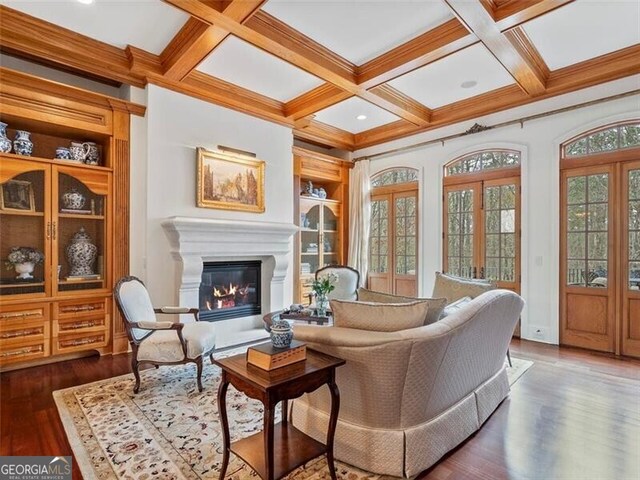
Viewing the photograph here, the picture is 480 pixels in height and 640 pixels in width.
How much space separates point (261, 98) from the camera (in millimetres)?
4906

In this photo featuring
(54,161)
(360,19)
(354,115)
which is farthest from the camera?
(354,115)

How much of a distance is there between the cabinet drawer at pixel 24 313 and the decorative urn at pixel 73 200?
Answer: 3.56ft

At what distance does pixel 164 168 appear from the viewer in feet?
13.8

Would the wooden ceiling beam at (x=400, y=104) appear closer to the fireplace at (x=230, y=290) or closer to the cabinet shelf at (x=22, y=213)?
the fireplace at (x=230, y=290)

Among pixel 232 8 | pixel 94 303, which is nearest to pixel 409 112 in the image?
pixel 232 8

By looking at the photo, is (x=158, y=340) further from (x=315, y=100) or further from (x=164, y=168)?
(x=315, y=100)

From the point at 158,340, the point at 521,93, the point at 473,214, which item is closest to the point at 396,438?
the point at 158,340

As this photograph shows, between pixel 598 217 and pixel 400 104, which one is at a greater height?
pixel 400 104

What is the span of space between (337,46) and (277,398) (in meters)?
3.44

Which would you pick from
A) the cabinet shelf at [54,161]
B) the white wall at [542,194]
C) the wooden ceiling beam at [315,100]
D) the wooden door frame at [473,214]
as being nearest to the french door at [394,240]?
the wooden door frame at [473,214]

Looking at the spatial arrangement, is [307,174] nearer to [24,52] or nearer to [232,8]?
[232,8]

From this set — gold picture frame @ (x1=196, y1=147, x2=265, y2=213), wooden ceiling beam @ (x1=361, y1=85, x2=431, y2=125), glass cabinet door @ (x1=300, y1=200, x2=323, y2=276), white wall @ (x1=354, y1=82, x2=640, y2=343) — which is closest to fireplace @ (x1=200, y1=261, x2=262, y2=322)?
gold picture frame @ (x1=196, y1=147, x2=265, y2=213)

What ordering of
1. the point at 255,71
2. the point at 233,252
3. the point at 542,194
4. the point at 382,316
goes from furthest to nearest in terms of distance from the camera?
the point at 233,252, the point at 542,194, the point at 255,71, the point at 382,316

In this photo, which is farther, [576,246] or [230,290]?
[230,290]
